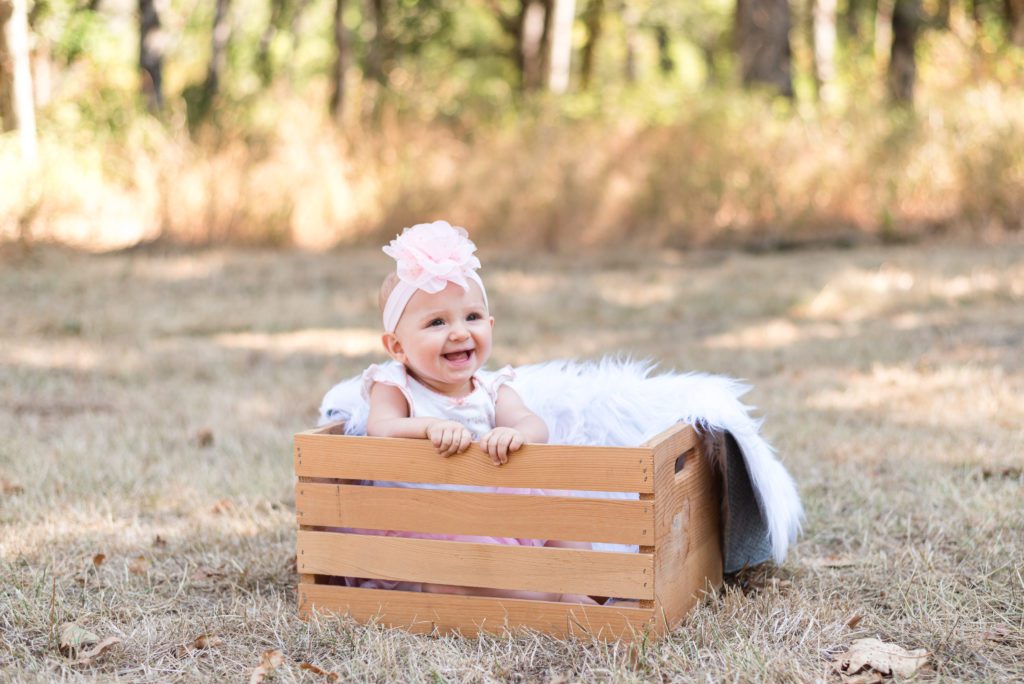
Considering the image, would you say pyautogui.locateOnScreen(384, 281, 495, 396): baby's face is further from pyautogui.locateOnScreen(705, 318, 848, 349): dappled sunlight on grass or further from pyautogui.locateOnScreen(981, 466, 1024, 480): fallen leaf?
pyautogui.locateOnScreen(705, 318, 848, 349): dappled sunlight on grass

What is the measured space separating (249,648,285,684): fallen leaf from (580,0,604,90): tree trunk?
18.0 metres

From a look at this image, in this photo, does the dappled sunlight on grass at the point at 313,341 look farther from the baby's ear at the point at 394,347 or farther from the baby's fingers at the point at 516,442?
the baby's fingers at the point at 516,442

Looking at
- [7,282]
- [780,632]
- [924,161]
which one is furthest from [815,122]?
[780,632]

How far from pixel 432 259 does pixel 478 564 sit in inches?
26.9

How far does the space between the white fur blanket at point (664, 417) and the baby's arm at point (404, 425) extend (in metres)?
0.15

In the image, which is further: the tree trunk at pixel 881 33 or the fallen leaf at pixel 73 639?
the tree trunk at pixel 881 33

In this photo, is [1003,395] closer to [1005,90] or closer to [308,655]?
[308,655]

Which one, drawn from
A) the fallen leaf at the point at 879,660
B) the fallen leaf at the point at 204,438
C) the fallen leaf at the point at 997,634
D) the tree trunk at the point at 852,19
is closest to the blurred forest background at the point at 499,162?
the fallen leaf at the point at 204,438

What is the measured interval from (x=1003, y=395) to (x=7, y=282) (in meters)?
6.04

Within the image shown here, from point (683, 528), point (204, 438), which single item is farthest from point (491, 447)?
point (204, 438)

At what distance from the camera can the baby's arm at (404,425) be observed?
2.42m

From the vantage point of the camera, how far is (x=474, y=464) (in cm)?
243

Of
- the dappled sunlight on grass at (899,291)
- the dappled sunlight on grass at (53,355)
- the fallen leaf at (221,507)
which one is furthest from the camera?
the dappled sunlight on grass at (899,291)

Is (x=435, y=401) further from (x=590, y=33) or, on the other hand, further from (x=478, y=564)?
(x=590, y=33)
